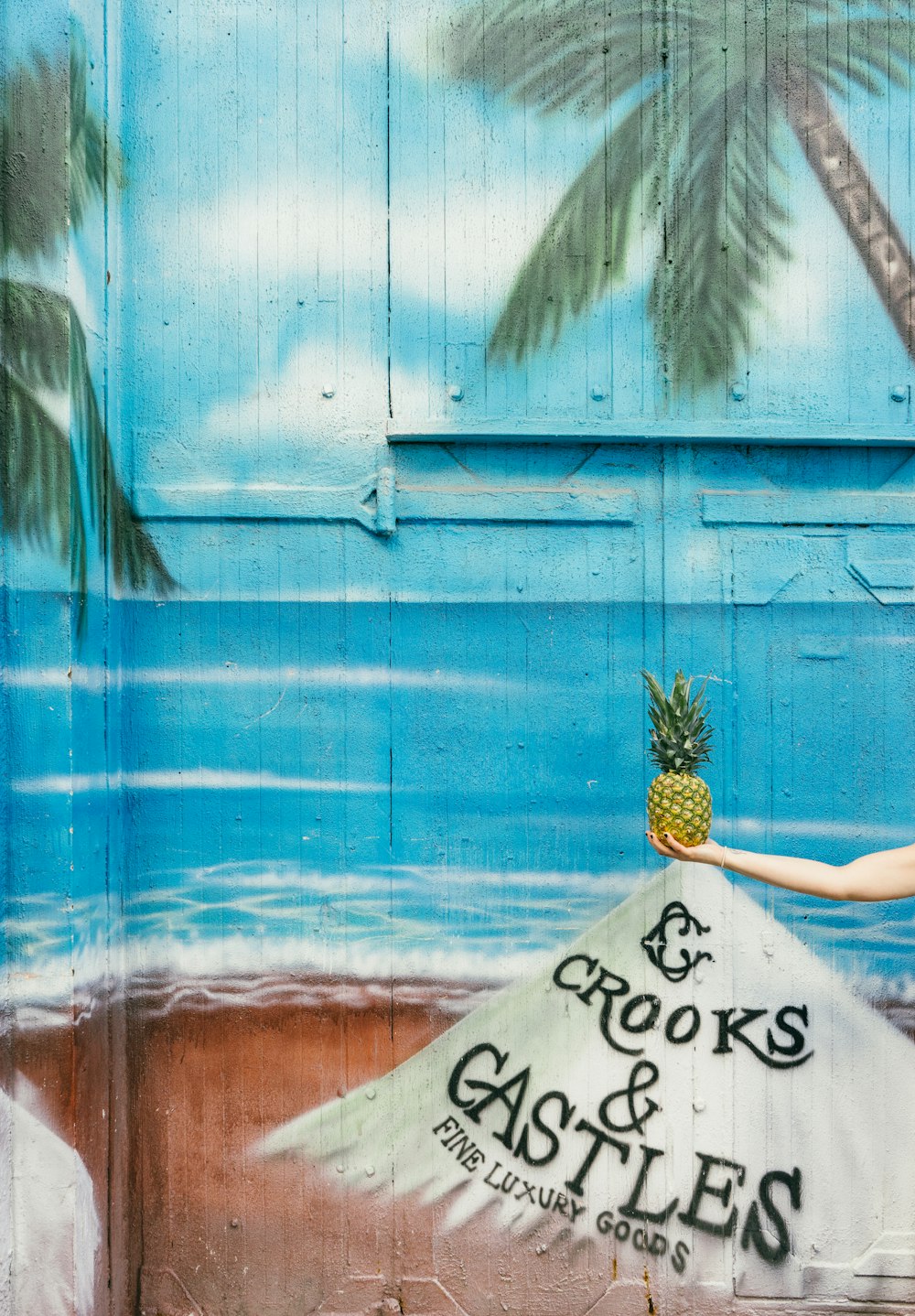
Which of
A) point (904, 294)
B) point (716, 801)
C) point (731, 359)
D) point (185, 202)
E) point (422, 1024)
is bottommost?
point (422, 1024)

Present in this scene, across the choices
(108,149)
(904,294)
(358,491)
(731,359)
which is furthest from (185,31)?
(904,294)

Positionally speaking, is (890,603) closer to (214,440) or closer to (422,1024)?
(422,1024)

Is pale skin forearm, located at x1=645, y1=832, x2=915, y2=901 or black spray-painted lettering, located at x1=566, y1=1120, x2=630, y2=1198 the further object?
black spray-painted lettering, located at x1=566, y1=1120, x2=630, y2=1198

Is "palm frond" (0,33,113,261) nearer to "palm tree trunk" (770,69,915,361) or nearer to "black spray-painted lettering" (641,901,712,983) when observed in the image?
"palm tree trunk" (770,69,915,361)

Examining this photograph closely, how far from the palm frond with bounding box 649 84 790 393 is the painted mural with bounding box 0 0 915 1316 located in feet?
0.05

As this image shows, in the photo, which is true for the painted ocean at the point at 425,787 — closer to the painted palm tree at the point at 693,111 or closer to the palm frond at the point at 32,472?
the palm frond at the point at 32,472

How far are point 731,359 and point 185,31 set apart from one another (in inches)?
87.3

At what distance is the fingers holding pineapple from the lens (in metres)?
2.66

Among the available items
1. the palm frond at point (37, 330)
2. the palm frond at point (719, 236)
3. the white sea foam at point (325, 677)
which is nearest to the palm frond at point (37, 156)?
the palm frond at point (37, 330)

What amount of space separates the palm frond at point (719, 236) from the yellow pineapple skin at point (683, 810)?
1557mm

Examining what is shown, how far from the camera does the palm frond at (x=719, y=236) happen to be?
3449mm

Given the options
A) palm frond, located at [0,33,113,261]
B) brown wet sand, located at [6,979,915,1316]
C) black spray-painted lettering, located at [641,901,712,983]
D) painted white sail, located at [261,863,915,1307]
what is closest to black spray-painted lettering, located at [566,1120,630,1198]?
painted white sail, located at [261,863,915,1307]

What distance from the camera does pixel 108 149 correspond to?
3393mm

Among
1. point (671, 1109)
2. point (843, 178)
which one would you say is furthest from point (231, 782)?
point (843, 178)
